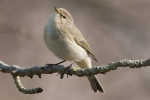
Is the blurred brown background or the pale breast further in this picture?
the blurred brown background

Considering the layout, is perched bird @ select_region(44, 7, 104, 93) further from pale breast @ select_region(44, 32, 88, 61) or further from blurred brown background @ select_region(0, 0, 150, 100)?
blurred brown background @ select_region(0, 0, 150, 100)

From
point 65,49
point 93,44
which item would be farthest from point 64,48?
point 93,44

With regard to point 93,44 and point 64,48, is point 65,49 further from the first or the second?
point 93,44

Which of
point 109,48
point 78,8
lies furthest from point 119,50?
point 78,8

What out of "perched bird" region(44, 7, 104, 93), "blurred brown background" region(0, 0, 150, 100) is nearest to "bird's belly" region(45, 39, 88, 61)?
"perched bird" region(44, 7, 104, 93)

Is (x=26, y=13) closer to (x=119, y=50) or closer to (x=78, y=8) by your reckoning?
(x=78, y=8)

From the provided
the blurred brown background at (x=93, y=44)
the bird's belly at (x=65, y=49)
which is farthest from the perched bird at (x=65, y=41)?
the blurred brown background at (x=93, y=44)

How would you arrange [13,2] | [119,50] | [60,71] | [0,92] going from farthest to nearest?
[119,50] < [13,2] < [0,92] < [60,71]

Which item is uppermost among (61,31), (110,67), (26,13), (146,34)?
(26,13)

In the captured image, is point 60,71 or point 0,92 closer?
point 60,71
